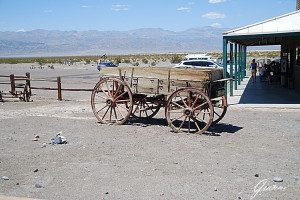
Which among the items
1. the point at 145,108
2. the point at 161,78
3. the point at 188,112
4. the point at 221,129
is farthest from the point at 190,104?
the point at 145,108

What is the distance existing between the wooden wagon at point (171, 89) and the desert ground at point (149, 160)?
58 cm

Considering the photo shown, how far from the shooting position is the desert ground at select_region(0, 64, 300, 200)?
19.5 ft

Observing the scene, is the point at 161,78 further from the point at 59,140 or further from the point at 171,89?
the point at 59,140

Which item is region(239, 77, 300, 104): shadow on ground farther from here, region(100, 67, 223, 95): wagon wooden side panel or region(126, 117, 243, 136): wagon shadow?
region(100, 67, 223, 95): wagon wooden side panel

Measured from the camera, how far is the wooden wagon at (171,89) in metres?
9.88

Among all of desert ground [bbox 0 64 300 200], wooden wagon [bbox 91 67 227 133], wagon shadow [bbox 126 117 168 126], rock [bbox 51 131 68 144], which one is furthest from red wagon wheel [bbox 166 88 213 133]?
rock [bbox 51 131 68 144]

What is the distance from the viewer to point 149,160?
758 cm

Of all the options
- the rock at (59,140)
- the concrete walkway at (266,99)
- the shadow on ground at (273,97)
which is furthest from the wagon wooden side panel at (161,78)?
the shadow on ground at (273,97)

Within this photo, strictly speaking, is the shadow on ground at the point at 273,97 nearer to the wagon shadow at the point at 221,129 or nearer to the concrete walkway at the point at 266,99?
the concrete walkway at the point at 266,99

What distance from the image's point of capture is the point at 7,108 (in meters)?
15.4

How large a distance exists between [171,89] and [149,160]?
10.1ft

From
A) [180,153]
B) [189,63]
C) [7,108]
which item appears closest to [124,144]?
[180,153]

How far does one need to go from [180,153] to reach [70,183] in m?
2.56

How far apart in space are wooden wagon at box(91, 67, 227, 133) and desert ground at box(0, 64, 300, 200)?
22.7 inches
